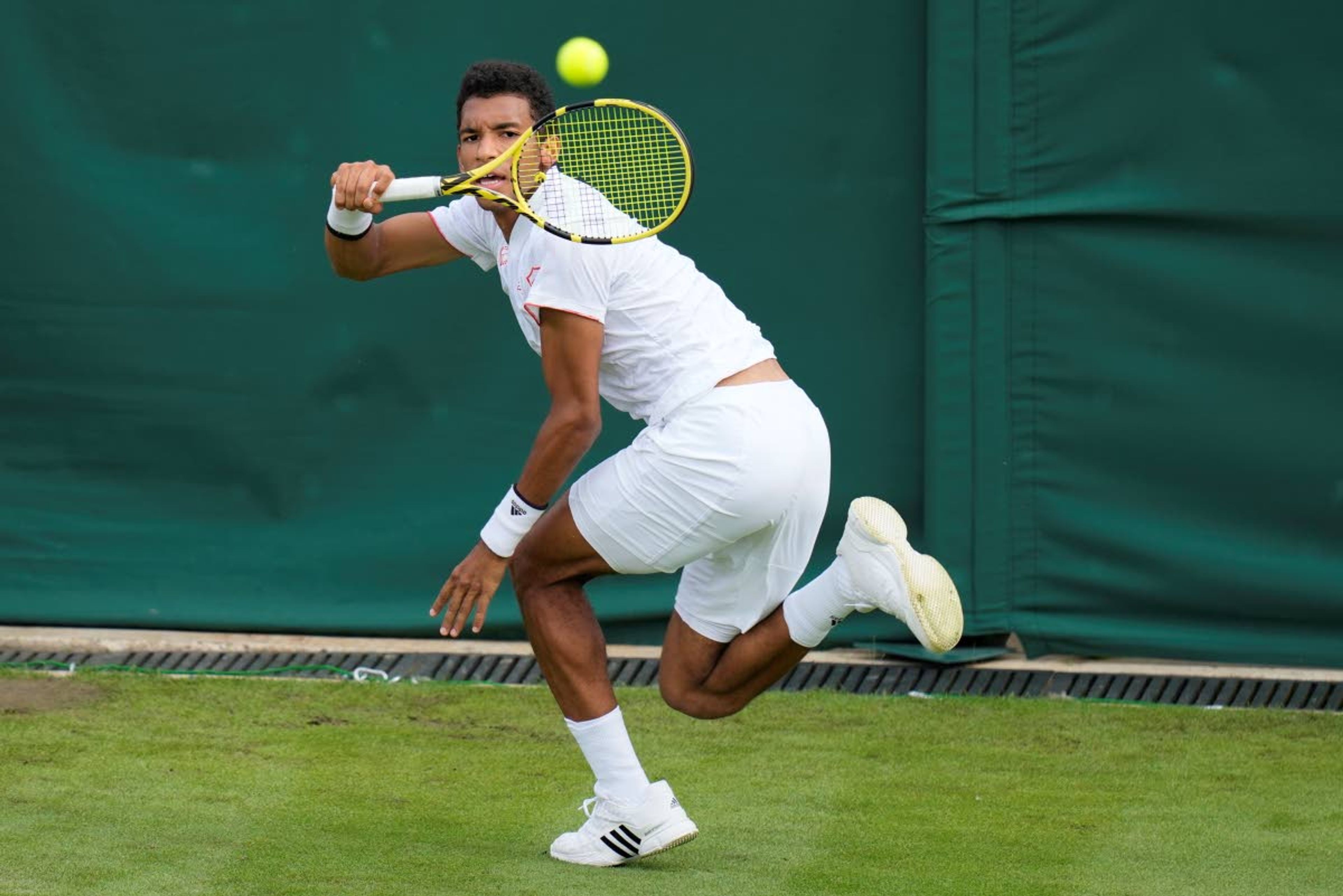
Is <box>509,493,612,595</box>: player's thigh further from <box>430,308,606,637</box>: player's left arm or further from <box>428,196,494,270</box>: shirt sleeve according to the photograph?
<box>428,196,494,270</box>: shirt sleeve

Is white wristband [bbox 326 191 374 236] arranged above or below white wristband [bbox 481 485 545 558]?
above

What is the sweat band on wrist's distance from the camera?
4.19 m

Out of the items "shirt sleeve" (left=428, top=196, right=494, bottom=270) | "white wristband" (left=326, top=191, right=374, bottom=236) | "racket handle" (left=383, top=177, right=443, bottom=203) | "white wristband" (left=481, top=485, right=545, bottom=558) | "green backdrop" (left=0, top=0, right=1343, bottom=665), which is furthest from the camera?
"green backdrop" (left=0, top=0, right=1343, bottom=665)

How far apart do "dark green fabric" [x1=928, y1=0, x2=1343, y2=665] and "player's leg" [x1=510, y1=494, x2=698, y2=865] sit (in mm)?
2047

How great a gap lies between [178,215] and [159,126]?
0.28 meters

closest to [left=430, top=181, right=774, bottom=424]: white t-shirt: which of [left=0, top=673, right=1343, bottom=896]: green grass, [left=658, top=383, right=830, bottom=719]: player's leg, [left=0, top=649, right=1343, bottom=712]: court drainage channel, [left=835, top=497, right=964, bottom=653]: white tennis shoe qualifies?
[left=658, top=383, right=830, bottom=719]: player's leg

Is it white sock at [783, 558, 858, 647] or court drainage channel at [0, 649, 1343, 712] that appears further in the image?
court drainage channel at [0, 649, 1343, 712]

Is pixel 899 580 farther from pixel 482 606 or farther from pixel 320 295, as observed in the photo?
pixel 320 295

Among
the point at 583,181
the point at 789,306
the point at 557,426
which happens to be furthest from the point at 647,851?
the point at 789,306

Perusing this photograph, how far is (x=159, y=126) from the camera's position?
6133 mm

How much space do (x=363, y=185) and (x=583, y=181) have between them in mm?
627

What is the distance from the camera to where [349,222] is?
4215 mm

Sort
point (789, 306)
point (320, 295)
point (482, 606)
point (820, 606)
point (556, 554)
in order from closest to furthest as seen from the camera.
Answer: point (482, 606)
point (556, 554)
point (820, 606)
point (789, 306)
point (320, 295)

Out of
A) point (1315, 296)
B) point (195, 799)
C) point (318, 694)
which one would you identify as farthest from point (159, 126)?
point (1315, 296)
